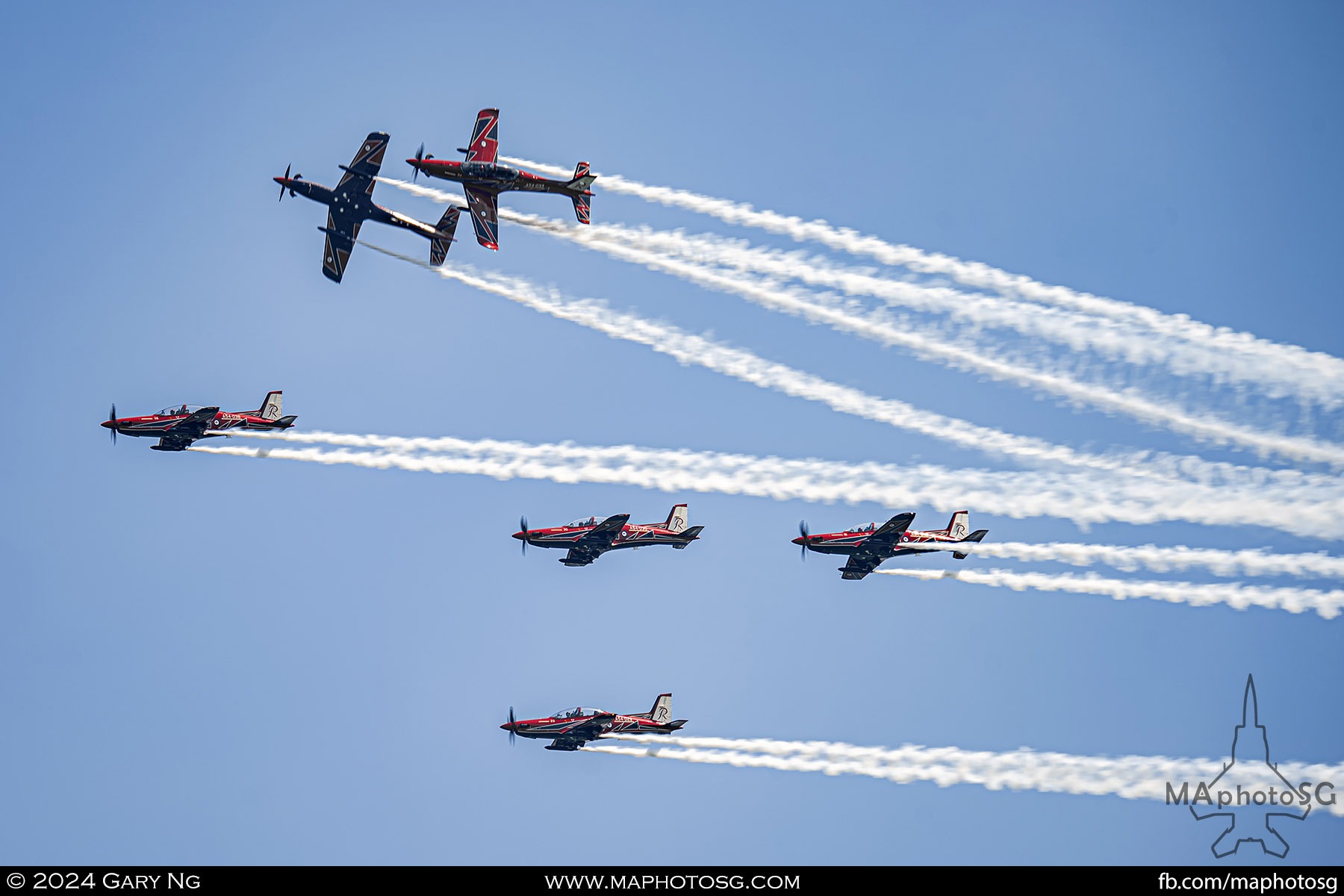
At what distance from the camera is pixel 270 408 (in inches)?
2805

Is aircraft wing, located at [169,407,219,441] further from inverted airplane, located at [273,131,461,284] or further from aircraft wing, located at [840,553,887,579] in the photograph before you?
aircraft wing, located at [840,553,887,579]

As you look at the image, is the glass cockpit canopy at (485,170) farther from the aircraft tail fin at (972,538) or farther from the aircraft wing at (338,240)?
the aircraft tail fin at (972,538)

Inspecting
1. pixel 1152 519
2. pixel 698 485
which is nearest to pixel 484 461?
pixel 698 485

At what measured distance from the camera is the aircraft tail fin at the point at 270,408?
71.1 metres

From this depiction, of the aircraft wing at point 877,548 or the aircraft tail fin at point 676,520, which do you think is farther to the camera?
the aircraft tail fin at point 676,520

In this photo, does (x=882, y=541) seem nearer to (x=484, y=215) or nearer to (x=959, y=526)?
(x=959, y=526)

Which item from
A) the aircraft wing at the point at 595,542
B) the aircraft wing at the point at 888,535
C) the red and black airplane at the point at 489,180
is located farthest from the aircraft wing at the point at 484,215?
the aircraft wing at the point at 888,535

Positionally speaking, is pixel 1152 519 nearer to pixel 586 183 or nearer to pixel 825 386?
pixel 825 386

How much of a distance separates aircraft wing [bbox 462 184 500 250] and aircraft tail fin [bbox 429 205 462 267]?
271 centimetres

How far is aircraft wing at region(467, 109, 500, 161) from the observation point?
6712cm

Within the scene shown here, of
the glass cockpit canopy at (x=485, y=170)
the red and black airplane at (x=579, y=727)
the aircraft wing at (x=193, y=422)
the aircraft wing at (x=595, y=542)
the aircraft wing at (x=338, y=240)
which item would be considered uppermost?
the glass cockpit canopy at (x=485, y=170)

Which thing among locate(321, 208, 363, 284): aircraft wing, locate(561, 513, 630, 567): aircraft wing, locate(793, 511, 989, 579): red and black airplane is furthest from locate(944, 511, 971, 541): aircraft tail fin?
locate(321, 208, 363, 284): aircraft wing

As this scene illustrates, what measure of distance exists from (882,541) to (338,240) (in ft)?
91.0
